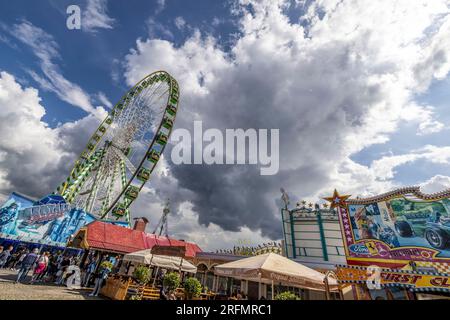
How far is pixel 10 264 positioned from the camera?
A: 16297 millimetres

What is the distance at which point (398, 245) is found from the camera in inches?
399

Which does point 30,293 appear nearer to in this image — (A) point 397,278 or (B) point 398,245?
(A) point 397,278

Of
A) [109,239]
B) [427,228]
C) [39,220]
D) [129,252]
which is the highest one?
[39,220]

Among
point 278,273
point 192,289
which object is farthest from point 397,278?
point 192,289

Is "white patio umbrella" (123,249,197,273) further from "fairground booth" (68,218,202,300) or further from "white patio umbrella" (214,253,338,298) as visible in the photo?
"white patio umbrella" (214,253,338,298)

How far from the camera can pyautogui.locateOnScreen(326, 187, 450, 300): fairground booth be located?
A: 916 cm

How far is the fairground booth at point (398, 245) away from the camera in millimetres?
9164

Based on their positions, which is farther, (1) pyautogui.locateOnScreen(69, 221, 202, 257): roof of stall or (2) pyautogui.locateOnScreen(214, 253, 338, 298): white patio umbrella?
Result: (1) pyautogui.locateOnScreen(69, 221, 202, 257): roof of stall

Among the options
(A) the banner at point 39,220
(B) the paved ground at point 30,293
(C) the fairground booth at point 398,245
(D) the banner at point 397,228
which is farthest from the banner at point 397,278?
(A) the banner at point 39,220

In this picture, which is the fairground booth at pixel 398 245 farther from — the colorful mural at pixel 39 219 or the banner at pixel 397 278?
the colorful mural at pixel 39 219

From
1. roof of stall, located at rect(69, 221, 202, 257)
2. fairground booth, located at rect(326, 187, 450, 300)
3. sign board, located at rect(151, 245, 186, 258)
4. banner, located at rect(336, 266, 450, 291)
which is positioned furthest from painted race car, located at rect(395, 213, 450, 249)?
roof of stall, located at rect(69, 221, 202, 257)

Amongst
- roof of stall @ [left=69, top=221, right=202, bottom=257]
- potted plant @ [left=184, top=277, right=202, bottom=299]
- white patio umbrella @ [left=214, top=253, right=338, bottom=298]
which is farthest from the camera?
roof of stall @ [left=69, top=221, right=202, bottom=257]
